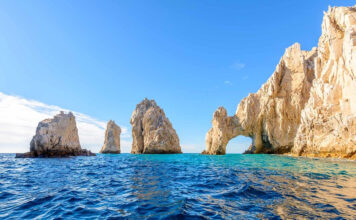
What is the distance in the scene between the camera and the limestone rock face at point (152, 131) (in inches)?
2670

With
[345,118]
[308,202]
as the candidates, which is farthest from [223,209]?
[345,118]

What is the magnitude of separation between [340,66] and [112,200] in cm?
3894

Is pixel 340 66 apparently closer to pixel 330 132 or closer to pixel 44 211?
pixel 330 132

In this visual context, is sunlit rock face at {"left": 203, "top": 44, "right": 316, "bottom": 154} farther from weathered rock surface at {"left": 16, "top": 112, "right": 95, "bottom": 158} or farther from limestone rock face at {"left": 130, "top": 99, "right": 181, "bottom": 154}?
weathered rock surface at {"left": 16, "top": 112, "right": 95, "bottom": 158}

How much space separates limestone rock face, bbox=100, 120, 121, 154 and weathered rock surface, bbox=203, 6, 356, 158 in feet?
159

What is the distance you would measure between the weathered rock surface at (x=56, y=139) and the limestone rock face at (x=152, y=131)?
2449 centimetres

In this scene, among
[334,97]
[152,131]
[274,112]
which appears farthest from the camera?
[152,131]

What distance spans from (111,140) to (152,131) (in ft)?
98.2

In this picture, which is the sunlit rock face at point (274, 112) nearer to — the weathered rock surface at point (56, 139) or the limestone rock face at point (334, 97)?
the limestone rock face at point (334, 97)

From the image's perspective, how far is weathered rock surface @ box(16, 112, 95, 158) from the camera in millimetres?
40000

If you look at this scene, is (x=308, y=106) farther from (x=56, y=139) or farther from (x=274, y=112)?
(x=56, y=139)

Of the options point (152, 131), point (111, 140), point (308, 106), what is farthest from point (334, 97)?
point (111, 140)

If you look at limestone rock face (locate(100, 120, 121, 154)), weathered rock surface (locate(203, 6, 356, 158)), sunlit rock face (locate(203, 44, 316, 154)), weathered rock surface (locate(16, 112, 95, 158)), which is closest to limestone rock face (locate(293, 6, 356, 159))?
weathered rock surface (locate(203, 6, 356, 158))

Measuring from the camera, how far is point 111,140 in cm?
8838
